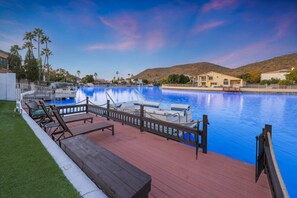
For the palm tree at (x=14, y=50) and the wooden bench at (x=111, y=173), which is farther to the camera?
the palm tree at (x=14, y=50)

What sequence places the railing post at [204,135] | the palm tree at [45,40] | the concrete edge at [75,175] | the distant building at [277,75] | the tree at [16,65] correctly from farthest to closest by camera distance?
the distant building at [277,75], the palm tree at [45,40], the tree at [16,65], the railing post at [204,135], the concrete edge at [75,175]

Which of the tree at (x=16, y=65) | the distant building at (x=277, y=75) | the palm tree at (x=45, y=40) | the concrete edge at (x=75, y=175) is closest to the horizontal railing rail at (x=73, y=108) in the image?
the concrete edge at (x=75, y=175)

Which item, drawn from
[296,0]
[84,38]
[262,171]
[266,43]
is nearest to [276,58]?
[266,43]

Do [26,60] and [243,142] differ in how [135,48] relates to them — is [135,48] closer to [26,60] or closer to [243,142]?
[26,60]

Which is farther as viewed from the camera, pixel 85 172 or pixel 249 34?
pixel 249 34

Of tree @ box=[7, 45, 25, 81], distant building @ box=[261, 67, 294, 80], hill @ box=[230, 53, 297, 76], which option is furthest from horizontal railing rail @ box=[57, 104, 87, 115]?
hill @ box=[230, 53, 297, 76]

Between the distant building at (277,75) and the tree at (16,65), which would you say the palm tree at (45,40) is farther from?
the distant building at (277,75)

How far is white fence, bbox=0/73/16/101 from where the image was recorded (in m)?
11.0

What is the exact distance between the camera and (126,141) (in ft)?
14.2

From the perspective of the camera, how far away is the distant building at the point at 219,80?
47.9 metres

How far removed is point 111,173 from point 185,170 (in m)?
1.60

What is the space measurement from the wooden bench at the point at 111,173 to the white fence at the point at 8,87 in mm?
12595

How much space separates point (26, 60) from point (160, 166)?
33.4 meters

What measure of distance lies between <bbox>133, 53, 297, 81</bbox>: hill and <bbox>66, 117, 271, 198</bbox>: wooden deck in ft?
308
